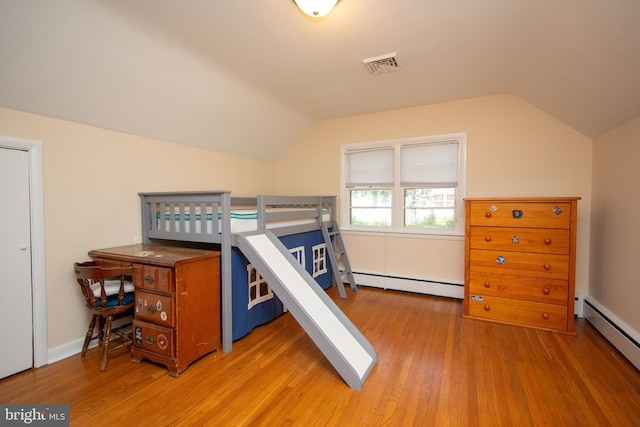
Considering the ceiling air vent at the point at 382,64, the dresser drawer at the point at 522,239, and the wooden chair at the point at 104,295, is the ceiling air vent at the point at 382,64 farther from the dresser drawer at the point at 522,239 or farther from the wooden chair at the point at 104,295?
the wooden chair at the point at 104,295

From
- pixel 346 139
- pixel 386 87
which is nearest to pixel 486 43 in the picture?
pixel 386 87

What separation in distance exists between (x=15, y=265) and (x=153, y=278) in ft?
2.92

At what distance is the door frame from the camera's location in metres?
1.94

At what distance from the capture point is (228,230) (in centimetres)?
220

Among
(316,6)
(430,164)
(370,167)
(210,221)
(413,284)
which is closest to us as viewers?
(316,6)

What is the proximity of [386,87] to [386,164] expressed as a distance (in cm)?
104

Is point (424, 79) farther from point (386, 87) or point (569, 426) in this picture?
point (569, 426)

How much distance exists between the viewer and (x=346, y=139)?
3.90 meters

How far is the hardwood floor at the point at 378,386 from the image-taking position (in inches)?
60.7

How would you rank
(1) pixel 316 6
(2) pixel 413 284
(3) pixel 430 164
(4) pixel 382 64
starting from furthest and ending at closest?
(2) pixel 413 284 → (3) pixel 430 164 → (4) pixel 382 64 → (1) pixel 316 6

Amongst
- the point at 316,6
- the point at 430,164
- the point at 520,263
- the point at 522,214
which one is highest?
the point at 316,6

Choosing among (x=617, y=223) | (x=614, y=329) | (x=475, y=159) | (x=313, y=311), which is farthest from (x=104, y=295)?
(x=617, y=223)

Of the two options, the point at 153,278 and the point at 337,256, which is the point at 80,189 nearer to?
the point at 153,278

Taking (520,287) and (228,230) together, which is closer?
(228,230)
